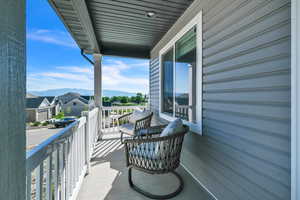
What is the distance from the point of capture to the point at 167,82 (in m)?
3.70

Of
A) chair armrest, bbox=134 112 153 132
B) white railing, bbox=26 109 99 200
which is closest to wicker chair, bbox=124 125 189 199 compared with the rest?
white railing, bbox=26 109 99 200

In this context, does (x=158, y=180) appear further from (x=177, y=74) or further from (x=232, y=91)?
(x=177, y=74)

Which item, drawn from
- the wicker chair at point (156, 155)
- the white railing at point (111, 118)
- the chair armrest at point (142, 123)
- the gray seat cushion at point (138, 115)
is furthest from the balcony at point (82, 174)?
the white railing at point (111, 118)

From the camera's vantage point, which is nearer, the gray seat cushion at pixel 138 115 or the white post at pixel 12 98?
the white post at pixel 12 98

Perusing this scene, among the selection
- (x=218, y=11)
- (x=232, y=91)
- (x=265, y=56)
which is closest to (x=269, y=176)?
(x=232, y=91)

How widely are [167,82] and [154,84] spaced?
37.0 inches

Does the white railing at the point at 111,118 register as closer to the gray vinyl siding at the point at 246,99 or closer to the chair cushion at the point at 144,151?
the chair cushion at the point at 144,151

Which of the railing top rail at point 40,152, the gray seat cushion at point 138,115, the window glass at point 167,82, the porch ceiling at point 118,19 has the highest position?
the porch ceiling at point 118,19

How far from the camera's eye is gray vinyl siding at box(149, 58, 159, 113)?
4.32 m

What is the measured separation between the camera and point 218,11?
175 centimetres

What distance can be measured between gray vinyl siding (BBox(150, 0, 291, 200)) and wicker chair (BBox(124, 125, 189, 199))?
0.46m

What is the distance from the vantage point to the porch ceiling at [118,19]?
2348mm
